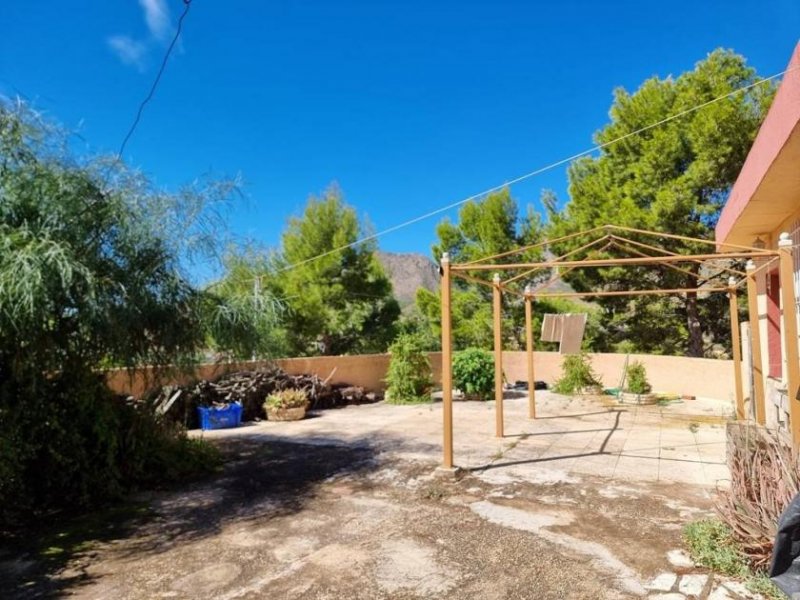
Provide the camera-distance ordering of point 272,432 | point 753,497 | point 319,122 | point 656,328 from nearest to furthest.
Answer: point 753,497
point 272,432
point 319,122
point 656,328

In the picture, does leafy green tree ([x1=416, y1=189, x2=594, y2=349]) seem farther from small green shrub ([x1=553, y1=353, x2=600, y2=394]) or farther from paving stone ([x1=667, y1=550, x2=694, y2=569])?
paving stone ([x1=667, y1=550, x2=694, y2=569])

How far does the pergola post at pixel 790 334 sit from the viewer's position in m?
4.46

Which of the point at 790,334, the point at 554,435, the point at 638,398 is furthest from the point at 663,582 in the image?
the point at 638,398

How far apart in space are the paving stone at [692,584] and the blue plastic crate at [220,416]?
24.9ft

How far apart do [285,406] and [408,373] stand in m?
3.32

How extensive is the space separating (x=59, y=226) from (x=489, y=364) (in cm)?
972

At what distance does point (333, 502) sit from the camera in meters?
4.92

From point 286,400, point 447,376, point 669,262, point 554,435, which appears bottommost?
point 554,435

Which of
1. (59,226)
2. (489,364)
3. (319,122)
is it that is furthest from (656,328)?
(59,226)

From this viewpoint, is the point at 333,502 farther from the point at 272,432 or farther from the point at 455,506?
the point at 272,432

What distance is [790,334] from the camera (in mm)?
4625

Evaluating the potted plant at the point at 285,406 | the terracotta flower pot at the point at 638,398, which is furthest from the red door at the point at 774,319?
the potted plant at the point at 285,406

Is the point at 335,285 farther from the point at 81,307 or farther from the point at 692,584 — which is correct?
the point at 692,584

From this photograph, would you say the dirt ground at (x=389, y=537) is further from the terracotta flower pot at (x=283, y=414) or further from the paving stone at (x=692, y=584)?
the terracotta flower pot at (x=283, y=414)
